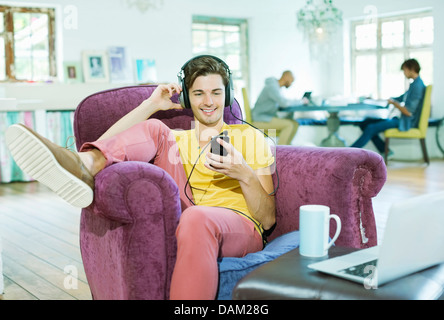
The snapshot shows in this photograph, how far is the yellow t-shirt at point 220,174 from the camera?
1.66 metres

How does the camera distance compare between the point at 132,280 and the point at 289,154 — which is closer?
the point at 132,280

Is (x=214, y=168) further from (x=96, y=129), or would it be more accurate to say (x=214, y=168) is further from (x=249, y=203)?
(x=96, y=129)

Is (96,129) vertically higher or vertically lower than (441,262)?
higher

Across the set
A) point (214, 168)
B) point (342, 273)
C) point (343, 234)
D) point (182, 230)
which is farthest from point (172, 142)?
point (342, 273)

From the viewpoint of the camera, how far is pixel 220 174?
170 centimetres

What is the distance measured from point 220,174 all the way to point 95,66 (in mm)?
4870

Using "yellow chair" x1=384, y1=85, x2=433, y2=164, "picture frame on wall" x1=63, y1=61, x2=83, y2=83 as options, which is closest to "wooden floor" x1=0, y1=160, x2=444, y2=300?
"yellow chair" x1=384, y1=85, x2=433, y2=164

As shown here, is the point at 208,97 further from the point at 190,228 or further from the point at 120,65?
the point at 120,65

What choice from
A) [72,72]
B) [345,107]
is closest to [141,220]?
[345,107]

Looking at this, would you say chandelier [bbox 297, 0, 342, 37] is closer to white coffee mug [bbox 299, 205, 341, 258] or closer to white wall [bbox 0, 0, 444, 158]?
white wall [bbox 0, 0, 444, 158]

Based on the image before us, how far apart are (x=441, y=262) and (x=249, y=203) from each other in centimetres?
56

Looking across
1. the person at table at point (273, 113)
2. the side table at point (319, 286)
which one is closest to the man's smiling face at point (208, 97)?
the side table at point (319, 286)

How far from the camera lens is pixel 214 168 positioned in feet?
5.08

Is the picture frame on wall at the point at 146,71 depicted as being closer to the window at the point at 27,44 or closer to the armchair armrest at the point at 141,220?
the window at the point at 27,44
